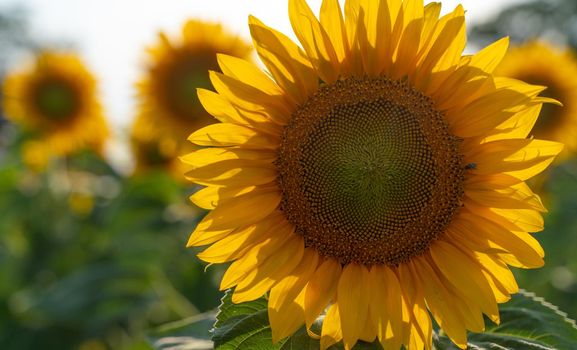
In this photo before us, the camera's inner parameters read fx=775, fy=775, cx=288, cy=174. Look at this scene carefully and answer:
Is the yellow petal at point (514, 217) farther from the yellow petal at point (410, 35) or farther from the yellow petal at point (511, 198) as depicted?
the yellow petal at point (410, 35)

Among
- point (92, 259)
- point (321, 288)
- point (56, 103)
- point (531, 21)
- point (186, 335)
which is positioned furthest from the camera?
point (531, 21)

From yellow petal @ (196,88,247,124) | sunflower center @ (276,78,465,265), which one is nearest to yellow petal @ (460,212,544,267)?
sunflower center @ (276,78,465,265)

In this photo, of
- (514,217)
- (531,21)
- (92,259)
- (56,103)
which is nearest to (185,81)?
(92,259)

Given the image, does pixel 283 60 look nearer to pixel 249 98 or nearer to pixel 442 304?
pixel 249 98

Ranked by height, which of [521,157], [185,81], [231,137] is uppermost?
[185,81]

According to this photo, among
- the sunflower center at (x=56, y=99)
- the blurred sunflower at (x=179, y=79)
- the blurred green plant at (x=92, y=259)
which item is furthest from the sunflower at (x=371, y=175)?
the sunflower center at (x=56, y=99)

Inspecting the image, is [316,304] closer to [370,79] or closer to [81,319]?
[370,79]

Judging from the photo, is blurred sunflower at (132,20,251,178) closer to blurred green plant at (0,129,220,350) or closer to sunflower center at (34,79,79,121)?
blurred green plant at (0,129,220,350)

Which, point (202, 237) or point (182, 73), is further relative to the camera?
point (182, 73)
